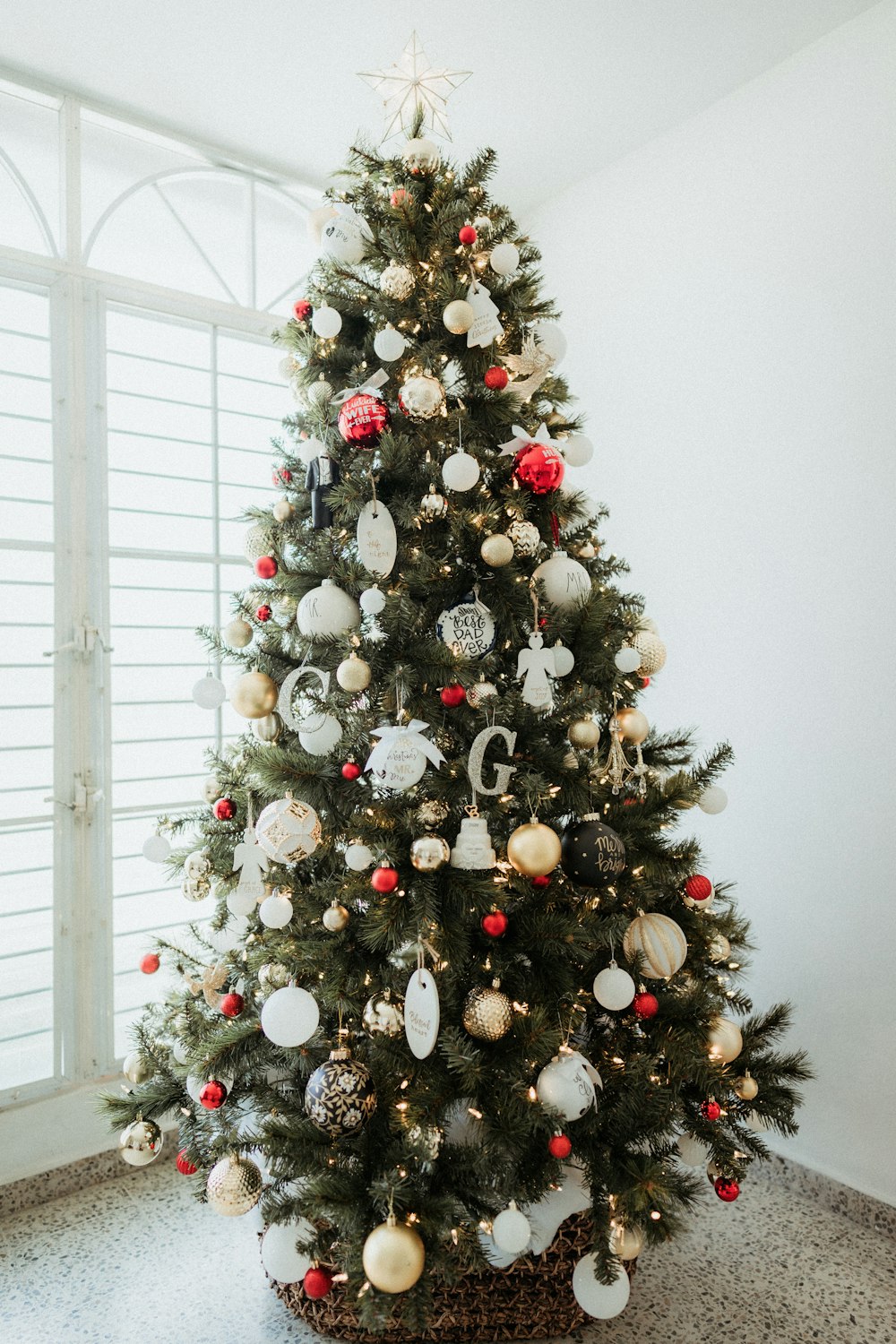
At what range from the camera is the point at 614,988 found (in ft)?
4.64

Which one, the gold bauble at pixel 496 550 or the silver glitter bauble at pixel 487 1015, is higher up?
the gold bauble at pixel 496 550

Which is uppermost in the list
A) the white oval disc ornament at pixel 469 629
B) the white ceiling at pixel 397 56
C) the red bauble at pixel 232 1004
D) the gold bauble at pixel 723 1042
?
the white ceiling at pixel 397 56

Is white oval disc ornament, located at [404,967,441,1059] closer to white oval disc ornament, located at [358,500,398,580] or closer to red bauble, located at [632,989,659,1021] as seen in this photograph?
red bauble, located at [632,989,659,1021]

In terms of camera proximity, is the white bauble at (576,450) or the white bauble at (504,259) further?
the white bauble at (576,450)

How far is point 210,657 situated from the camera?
7.83 feet

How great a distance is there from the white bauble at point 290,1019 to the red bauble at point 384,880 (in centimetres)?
21

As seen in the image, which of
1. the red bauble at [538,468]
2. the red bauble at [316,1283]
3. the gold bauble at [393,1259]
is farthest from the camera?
the red bauble at [538,468]

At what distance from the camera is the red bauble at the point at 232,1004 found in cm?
156

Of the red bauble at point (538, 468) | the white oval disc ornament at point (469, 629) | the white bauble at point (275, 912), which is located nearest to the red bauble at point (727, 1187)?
the white bauble at point (275, 912)

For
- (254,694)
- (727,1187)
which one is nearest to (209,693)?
(254,694)

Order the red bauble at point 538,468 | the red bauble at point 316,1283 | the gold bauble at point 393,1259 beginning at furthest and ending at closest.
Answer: the red bauble at point 538,468 < the red bauble at point 316,1283 < the gold bauble at point 393,1259

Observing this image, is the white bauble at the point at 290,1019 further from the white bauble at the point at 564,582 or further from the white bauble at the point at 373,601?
the white bauble at the point at 564,582

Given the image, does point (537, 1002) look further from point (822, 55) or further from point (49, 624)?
point (822, 55)

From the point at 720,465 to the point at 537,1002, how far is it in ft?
4.81
